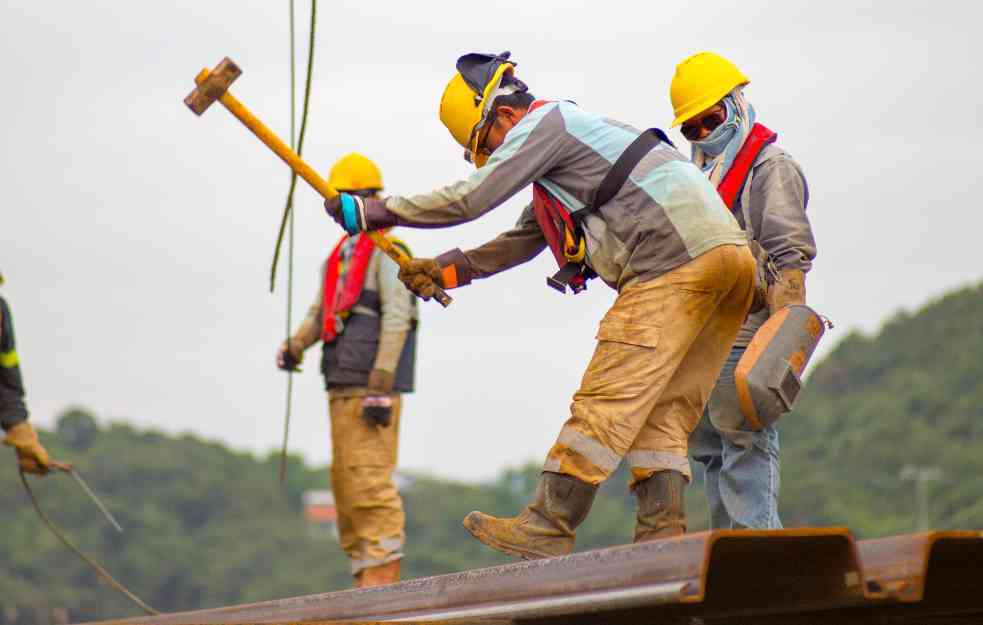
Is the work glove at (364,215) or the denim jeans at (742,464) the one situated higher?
the work glove at (364,215)

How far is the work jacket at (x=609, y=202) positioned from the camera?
589cm

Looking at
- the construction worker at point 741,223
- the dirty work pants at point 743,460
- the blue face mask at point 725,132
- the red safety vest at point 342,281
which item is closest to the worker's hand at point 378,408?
the red safety vest at point 342,281

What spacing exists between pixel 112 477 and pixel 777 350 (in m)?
63.1

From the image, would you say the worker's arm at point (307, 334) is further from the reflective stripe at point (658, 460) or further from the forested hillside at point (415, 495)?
the forested hillside at point (415, 495)

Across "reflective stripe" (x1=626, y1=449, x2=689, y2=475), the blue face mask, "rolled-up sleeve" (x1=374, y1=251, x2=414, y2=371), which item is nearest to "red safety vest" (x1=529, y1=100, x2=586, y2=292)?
"reflective stripe" (x1=626, y1=449, x2=689, y2=475)

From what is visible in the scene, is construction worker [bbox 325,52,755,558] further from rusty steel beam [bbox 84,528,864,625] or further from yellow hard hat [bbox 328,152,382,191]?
yellow hard hat [bbox 328,152,382,191]

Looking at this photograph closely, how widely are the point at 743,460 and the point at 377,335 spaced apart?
3.01 m

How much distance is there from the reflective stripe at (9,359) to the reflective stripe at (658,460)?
4840 mm

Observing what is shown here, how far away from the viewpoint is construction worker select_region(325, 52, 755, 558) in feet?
19.0

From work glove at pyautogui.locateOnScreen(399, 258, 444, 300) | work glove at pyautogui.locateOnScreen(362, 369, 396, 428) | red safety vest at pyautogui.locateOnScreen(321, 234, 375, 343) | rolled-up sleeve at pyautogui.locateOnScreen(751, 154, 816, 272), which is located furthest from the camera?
red safety vest at pyautogui.locateOnScreen(321, 234, 375, 343)

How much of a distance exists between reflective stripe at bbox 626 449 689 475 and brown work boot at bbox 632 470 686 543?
2cm

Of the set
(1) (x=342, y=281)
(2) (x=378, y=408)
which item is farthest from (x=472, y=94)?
(1) (x=342, y=281)

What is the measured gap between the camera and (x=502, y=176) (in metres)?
5.87

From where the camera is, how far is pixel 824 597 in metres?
4.45
